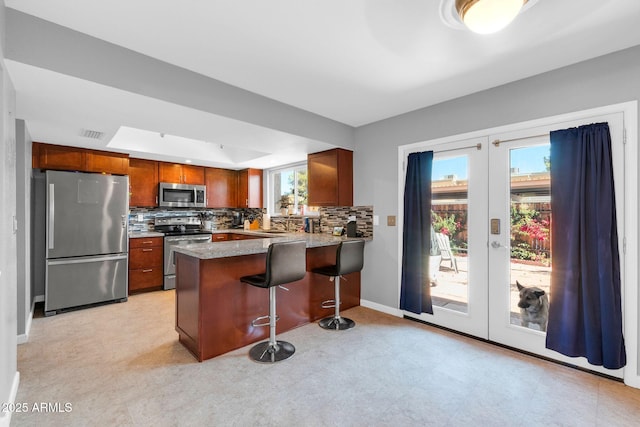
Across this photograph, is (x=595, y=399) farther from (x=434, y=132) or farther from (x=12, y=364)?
(x=12, y=364)

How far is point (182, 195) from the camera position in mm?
5391

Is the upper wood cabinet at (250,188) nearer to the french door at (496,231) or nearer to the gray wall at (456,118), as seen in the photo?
the gray wall at (456,118)

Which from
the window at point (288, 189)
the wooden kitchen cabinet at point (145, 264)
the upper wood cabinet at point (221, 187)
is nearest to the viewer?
the wooden kitchen cabinet at point (145, 264)

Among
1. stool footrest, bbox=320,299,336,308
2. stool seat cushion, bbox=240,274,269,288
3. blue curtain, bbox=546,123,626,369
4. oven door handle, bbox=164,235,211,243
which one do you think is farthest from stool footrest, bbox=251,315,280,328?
oven door handle, bbox=164,235,211,243

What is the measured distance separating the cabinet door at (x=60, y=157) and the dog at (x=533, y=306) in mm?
5424

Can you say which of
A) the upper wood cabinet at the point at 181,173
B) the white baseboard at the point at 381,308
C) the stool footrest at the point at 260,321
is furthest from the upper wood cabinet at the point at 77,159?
the white baseboard at the point at 381,308

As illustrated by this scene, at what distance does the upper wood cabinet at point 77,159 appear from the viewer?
3738 mm

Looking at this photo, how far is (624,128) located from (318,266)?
2970mm

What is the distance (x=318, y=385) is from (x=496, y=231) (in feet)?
7.07

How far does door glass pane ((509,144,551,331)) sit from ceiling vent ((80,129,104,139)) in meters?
4.36

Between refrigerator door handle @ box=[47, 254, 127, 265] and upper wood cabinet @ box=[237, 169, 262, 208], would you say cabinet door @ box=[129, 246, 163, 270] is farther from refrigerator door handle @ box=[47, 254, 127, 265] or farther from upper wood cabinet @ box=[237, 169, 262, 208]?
upper wood cabinet @ box=[237, 169, 262, 208]

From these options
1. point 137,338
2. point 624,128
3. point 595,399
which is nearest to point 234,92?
point 137,338

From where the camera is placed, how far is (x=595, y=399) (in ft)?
6.66

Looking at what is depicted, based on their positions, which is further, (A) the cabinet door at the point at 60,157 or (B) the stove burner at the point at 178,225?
(B) the stove burner at the point at 178,225
